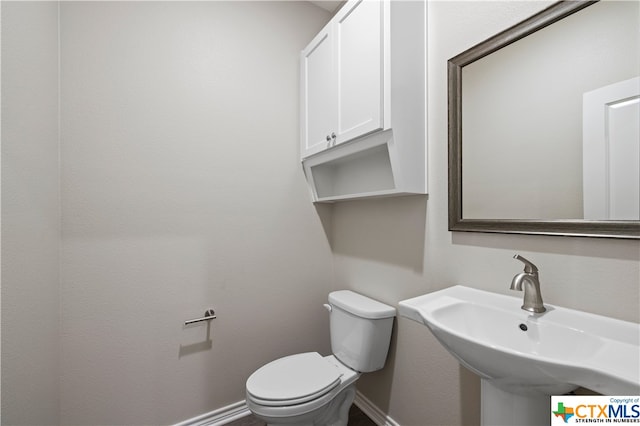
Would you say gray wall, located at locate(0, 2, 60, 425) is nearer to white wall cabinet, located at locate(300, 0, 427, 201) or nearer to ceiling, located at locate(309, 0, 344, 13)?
white wall cabinet, located at locate(300, 0, 427, 201)

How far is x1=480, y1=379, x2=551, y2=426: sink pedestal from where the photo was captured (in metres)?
0.80

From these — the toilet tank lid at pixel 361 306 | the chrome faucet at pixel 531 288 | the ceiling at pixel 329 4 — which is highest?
the ceiling at pixel 329 4

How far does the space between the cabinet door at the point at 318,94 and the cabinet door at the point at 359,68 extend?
7cm

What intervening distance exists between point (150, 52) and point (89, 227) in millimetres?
946

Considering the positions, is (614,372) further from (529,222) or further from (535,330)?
(529,222)

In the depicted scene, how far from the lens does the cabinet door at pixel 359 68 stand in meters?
1.25

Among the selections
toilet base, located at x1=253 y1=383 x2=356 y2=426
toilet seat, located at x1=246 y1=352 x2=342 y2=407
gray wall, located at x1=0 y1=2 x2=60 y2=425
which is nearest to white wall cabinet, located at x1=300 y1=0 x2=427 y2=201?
toilet seat, located at x1=246 y1=352 x2=342 y2=407

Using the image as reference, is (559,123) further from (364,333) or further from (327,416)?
(327,416)

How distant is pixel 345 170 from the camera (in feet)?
6.02

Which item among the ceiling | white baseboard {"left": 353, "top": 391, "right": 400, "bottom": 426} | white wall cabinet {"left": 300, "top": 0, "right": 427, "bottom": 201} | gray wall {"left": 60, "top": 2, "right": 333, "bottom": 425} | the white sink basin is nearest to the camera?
the white sink basin

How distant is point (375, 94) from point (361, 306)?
1.06m

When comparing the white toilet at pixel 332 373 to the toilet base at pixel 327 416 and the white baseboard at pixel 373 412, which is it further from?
the white baseboard at pixel 373 412

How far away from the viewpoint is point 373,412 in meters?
1.67

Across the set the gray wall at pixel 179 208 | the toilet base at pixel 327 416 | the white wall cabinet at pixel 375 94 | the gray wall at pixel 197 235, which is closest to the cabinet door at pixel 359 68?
the white wall cabinet at pixel 375 94
